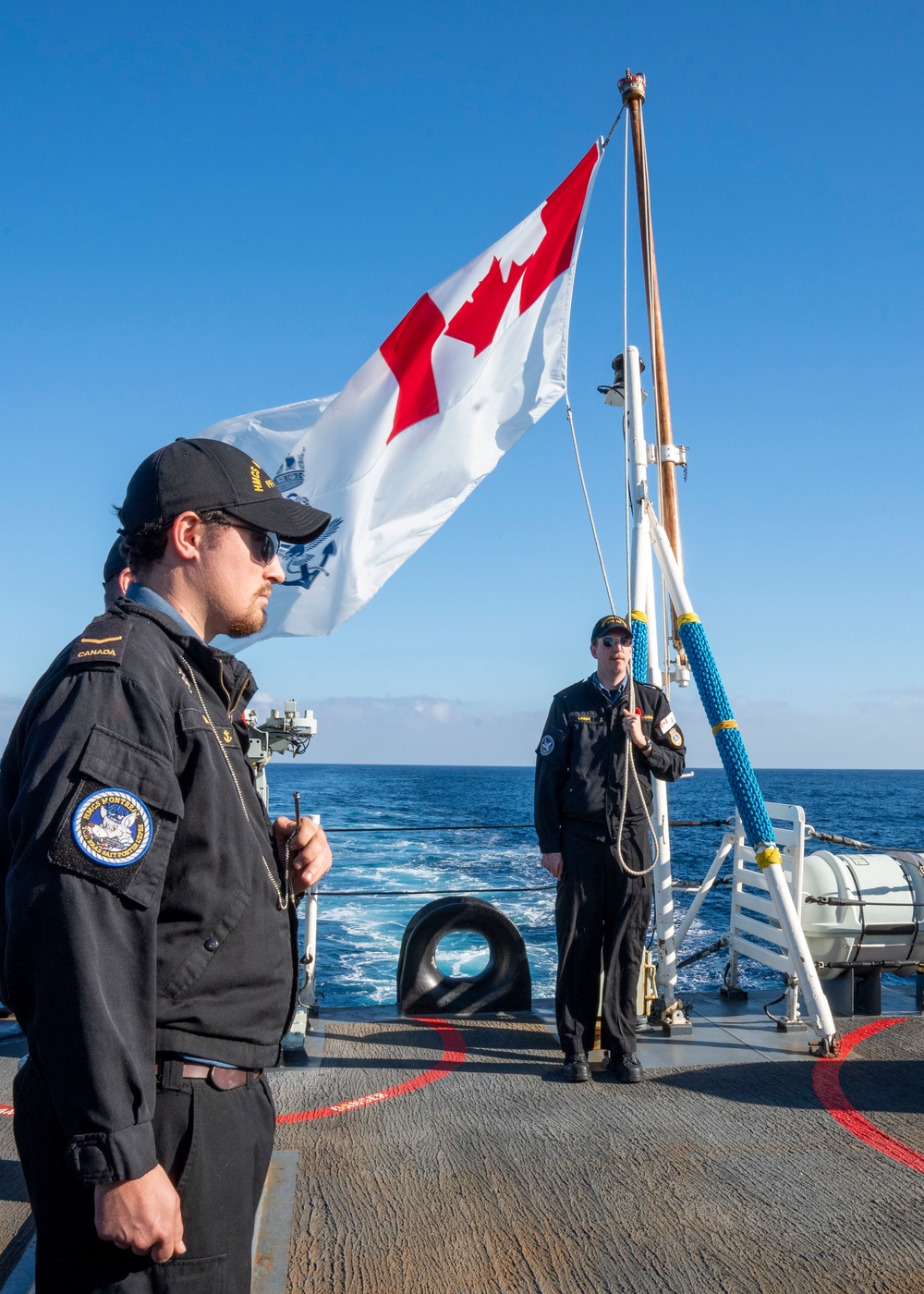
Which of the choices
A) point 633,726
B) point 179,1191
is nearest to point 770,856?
point 633,726

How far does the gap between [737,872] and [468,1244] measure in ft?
9.83

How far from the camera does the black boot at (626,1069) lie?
4.06 m

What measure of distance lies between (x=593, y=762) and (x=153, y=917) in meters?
3.27

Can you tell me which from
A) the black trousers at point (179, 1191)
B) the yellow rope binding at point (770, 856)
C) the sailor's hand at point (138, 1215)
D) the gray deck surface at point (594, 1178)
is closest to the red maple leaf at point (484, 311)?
the yellow rope binding at point (770, 856)

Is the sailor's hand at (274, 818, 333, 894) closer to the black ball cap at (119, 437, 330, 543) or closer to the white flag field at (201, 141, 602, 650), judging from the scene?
the black ball cap at (119, 437, 330, 543)

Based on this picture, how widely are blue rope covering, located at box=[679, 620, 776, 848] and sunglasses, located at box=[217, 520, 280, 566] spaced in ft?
10.7

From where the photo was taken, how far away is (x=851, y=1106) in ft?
12.4

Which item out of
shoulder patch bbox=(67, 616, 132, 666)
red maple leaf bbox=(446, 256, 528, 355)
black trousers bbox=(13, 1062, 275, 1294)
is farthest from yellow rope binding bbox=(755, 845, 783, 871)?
shoulder patch bbox=(67, 616, 132, 666)

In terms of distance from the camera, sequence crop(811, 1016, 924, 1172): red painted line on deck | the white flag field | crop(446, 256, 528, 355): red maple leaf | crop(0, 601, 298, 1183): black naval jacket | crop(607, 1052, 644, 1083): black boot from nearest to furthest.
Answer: crop(0, 601, 298, 1183): black naval jacket, crop(811, 1016, 924, 1172): red painted line on deck, crop(607, 1052, 644, 1083): black boot, the white flag field, crop(446, 256, 528, 355): red maple leaf

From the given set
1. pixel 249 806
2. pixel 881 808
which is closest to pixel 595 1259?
pixel 249 806

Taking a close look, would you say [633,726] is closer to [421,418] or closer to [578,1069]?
[578,1069]

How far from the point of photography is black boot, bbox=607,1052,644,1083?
4059mm

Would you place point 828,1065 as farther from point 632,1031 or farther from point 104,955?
point 104,955

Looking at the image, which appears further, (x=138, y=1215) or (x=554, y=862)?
(x=554, y=862)
